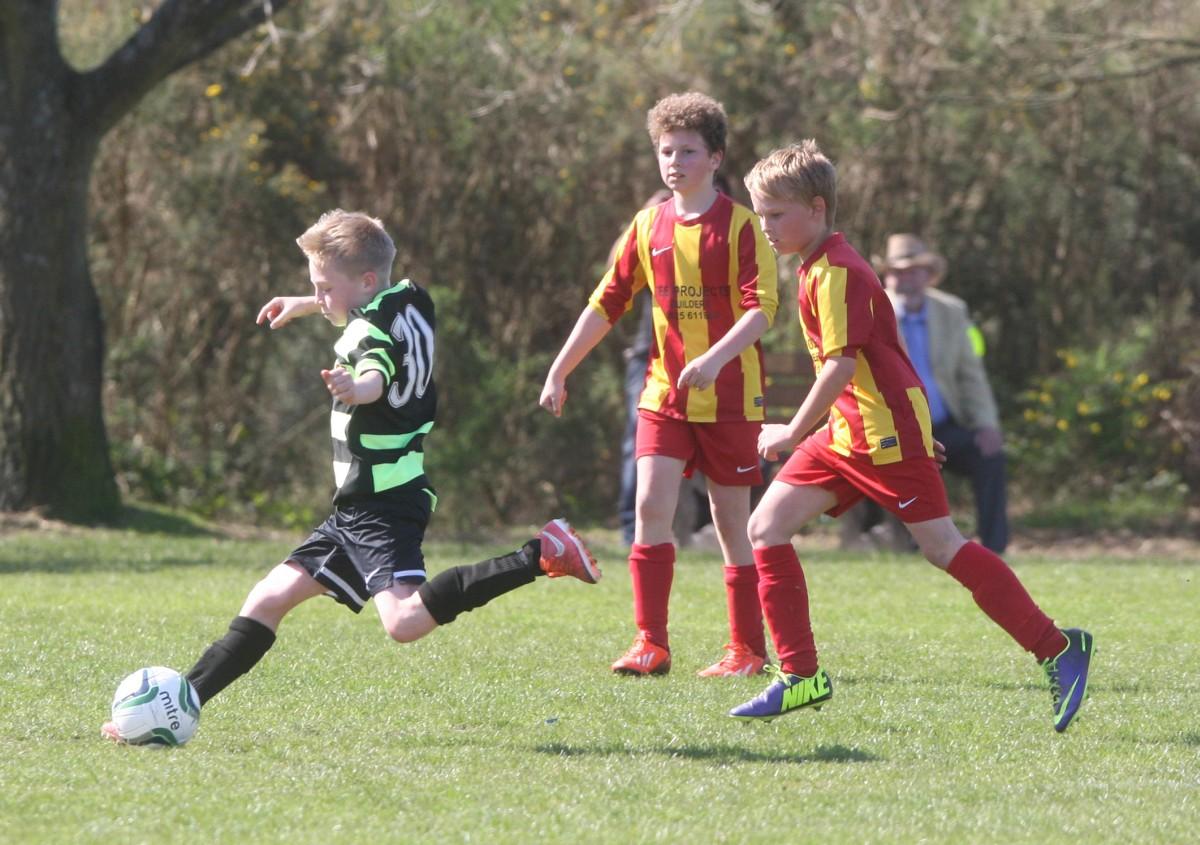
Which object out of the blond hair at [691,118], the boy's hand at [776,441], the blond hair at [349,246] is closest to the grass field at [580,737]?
the boy's hand at [776,441]

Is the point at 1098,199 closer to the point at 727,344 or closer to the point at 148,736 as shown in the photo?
the point at 727,344

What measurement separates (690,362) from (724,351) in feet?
1.14

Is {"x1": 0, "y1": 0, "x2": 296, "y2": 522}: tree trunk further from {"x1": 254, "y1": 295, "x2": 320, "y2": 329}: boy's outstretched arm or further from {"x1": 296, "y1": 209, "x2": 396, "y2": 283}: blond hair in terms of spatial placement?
{"x1": 296, "y1": 209, "x2": 396, "y2": 283}: blond hair

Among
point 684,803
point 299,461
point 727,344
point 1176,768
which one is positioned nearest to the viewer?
point 684,803

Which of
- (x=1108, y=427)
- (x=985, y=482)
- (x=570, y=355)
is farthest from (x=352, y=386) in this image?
(x=1108, y=427)

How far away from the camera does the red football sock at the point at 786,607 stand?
207 inches

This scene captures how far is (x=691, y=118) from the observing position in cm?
613

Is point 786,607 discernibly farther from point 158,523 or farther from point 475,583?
point 158,523

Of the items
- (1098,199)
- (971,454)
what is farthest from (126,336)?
(1098,199)

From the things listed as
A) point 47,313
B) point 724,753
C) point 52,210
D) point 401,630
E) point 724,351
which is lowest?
point 724,753

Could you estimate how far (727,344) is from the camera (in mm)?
5770

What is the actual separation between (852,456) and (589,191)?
32.9 ft

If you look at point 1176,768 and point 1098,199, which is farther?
point 1098,199

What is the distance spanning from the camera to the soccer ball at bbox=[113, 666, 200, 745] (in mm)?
4703
